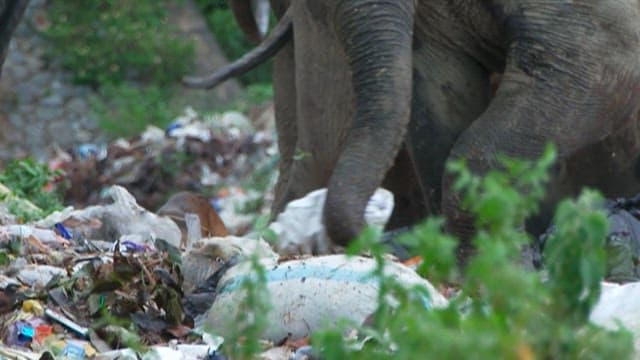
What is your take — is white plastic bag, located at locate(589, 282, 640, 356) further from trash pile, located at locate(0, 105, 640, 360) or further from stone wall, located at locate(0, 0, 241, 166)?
stone wall, located at locate(0, 0, 241, 166)

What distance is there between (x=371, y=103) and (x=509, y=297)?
304 cm

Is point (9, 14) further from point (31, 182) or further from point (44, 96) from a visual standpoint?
point (44, 96)

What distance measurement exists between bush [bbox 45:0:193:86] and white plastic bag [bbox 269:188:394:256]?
9.54 meters

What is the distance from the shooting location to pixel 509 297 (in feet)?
9.77

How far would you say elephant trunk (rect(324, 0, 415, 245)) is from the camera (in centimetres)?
585

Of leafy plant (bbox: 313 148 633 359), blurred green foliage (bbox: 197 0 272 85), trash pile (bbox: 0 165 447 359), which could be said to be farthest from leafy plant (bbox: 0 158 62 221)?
blurred green foliage (bbox: 197 0 272 85)

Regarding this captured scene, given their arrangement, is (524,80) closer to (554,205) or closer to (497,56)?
(497,56)

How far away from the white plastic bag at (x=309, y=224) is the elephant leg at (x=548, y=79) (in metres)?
0.20

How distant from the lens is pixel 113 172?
1247cm

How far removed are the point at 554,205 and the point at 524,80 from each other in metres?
0.82

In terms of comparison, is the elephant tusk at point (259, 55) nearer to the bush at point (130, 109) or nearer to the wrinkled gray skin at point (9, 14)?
the wrinkled gray skin at point (9, 14)

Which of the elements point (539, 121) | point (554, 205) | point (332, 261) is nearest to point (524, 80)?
point (539, 121)

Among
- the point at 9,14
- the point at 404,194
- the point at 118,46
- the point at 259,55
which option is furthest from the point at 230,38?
the point at 9,14

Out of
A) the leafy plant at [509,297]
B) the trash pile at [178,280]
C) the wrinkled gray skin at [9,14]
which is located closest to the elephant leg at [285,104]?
the trash pile at [178,280]
